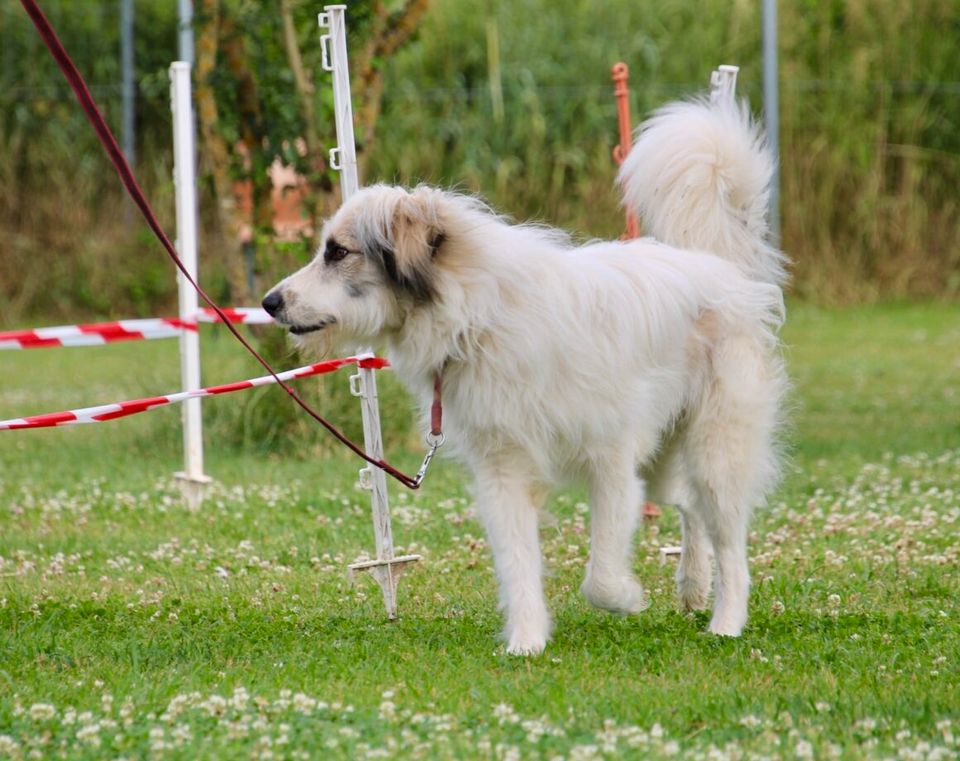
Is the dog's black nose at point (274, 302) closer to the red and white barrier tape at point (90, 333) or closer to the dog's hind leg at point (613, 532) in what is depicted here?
the dog's hind leg at point (613, 532)

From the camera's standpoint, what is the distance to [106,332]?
23.8ft

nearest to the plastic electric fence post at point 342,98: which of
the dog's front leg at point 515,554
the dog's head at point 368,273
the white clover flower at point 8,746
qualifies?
the dog's head at point 368,273

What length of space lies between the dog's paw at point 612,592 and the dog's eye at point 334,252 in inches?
55.3

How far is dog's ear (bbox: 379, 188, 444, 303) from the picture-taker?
16.1 ft

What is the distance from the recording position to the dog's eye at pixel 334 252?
5.07 meters

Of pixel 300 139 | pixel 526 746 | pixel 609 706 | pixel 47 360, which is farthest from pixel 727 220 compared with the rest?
pixel 47 360

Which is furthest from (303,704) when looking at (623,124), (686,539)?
(623,124)

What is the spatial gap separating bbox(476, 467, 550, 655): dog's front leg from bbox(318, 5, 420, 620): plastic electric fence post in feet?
2.31

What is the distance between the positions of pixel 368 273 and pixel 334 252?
6.7 inches

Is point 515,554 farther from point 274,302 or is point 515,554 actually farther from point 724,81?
point 724,81

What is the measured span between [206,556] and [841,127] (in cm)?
1346

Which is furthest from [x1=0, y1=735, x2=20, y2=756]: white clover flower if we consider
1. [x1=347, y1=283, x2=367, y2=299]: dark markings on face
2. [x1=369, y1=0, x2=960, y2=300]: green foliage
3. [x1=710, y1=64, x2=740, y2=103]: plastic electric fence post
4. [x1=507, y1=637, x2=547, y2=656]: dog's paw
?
[x1=369, y1=0, x2=960, y2=300]: green foliage

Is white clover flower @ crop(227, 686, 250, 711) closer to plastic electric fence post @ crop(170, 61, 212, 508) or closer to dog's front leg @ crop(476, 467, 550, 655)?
dog's front leg @ crop(476, 467, 550, 655)

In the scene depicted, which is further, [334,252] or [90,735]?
[334,252]
